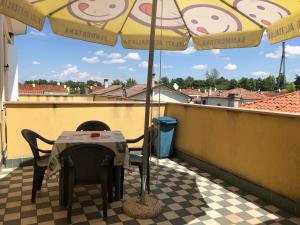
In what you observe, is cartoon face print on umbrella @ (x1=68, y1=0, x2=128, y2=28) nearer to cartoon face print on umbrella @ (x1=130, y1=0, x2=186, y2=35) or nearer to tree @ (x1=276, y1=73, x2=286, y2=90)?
cartoon face print on umbrella @ (x1=130, y1=0, x2=186, y2=35)

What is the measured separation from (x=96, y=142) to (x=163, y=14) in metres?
2.30

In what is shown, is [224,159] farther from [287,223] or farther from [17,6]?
[17,6]

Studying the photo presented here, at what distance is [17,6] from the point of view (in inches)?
119

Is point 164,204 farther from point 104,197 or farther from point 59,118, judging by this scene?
point 59,118

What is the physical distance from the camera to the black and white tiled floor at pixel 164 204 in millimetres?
3508

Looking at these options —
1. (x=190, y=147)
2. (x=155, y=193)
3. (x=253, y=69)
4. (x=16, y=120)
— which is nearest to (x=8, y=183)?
(x=16, y=120)

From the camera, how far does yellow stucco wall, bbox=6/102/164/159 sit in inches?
221

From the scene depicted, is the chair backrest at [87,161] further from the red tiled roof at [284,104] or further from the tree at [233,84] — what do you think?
the tree at [233,84]

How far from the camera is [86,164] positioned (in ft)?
11.0

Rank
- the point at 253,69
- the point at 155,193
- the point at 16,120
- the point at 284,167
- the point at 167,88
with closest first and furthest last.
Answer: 1. the point at 284,167
2. the point at 155,193
3. the point at 16,120
4. the point at 167,88
5. the point at 253,69

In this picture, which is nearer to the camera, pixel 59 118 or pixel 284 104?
pixel 59 118

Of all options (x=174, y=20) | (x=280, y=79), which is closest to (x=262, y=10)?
(x=174, y=20)

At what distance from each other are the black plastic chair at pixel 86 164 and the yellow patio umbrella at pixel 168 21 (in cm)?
59

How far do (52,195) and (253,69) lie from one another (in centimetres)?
9214
